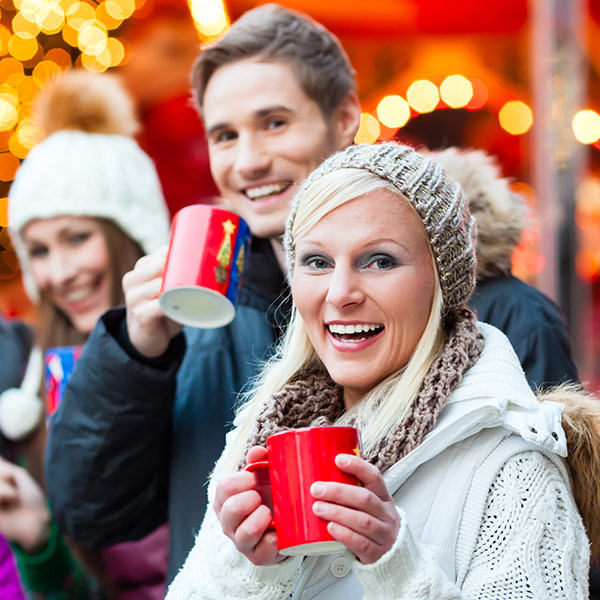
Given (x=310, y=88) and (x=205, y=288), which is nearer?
(x=205, y=288)

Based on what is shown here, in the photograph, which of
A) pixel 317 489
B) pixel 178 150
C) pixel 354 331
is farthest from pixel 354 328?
pixel 178 150

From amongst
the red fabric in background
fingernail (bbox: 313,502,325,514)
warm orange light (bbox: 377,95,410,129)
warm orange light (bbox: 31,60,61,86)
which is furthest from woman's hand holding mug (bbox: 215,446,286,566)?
warm orange light (bbox: 377,95,410,129)

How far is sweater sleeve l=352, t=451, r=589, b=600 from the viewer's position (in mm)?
1322

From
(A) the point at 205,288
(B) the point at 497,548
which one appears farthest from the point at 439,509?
(A) the point at 205,288

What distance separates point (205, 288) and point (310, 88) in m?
0.71

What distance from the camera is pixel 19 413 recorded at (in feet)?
9.66

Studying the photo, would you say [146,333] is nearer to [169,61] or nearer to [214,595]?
[214,595]

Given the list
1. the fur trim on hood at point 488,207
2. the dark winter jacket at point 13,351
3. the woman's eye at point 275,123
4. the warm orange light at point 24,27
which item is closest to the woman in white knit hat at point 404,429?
the fur trim on hood at point 488,207

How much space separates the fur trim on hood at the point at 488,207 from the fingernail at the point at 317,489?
42.3 inches

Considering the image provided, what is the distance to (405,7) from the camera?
20.7 feet

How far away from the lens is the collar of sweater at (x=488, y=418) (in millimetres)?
1468

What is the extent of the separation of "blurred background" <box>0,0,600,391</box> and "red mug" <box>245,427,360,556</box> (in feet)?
13.6

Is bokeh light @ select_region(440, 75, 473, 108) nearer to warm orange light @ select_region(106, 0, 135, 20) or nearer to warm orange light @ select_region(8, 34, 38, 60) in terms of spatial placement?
warm orange light @ select_region(106, 0, 135, 20)

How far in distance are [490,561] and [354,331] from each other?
45cm
